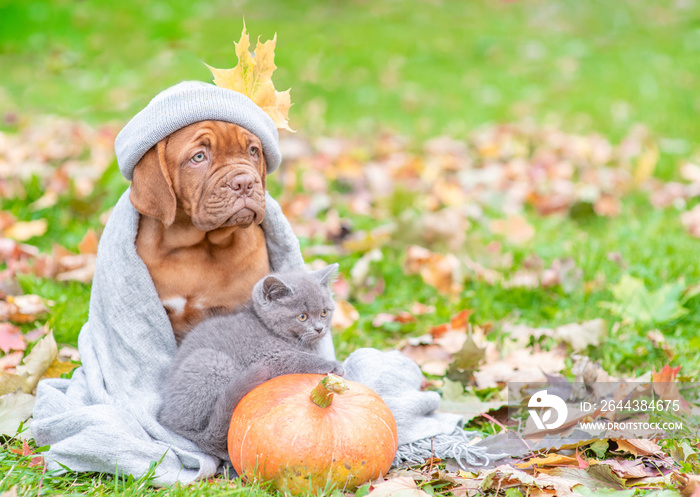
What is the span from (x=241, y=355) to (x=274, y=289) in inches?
12.2

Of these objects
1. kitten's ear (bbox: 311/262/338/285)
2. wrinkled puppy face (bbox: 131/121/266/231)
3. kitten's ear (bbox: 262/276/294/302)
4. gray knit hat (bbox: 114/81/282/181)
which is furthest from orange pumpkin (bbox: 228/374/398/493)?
gray knit hat (bbox: 114/81/282/181)

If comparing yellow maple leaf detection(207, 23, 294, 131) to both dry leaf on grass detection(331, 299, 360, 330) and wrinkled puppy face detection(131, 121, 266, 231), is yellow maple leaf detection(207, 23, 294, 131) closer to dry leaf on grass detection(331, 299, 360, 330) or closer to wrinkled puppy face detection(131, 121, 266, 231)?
wrinkled puppy face detection(131, 121, 266, 231)

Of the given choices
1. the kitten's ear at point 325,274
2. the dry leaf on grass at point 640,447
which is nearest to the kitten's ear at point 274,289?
the kitten's ear at point 325,274

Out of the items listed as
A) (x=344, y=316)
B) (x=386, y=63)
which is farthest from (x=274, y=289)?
(x=386, y=63)

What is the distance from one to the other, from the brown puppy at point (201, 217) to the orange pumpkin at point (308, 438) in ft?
2.21

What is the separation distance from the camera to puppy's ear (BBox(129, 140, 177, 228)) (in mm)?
2867

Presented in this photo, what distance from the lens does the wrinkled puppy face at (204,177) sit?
9.27ft

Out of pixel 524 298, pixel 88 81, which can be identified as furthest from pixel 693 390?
pixel 88 81

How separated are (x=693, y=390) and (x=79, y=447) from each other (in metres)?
2.71

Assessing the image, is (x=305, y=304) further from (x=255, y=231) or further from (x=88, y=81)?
(x=88, y=81)

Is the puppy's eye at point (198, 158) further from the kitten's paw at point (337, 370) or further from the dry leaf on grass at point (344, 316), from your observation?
the dry leaf on grass at point (344, 316)

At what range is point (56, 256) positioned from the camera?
15.3 feet

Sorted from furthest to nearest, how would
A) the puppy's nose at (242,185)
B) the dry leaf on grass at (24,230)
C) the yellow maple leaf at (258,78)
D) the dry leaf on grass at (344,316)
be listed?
the dry leaf on grass at (24,230) < the dry leaf on grass at (344,316) < the yellow maple leaf at (258,78) < the puppy's nose at (242,185)

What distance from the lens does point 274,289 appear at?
9.61 ft
